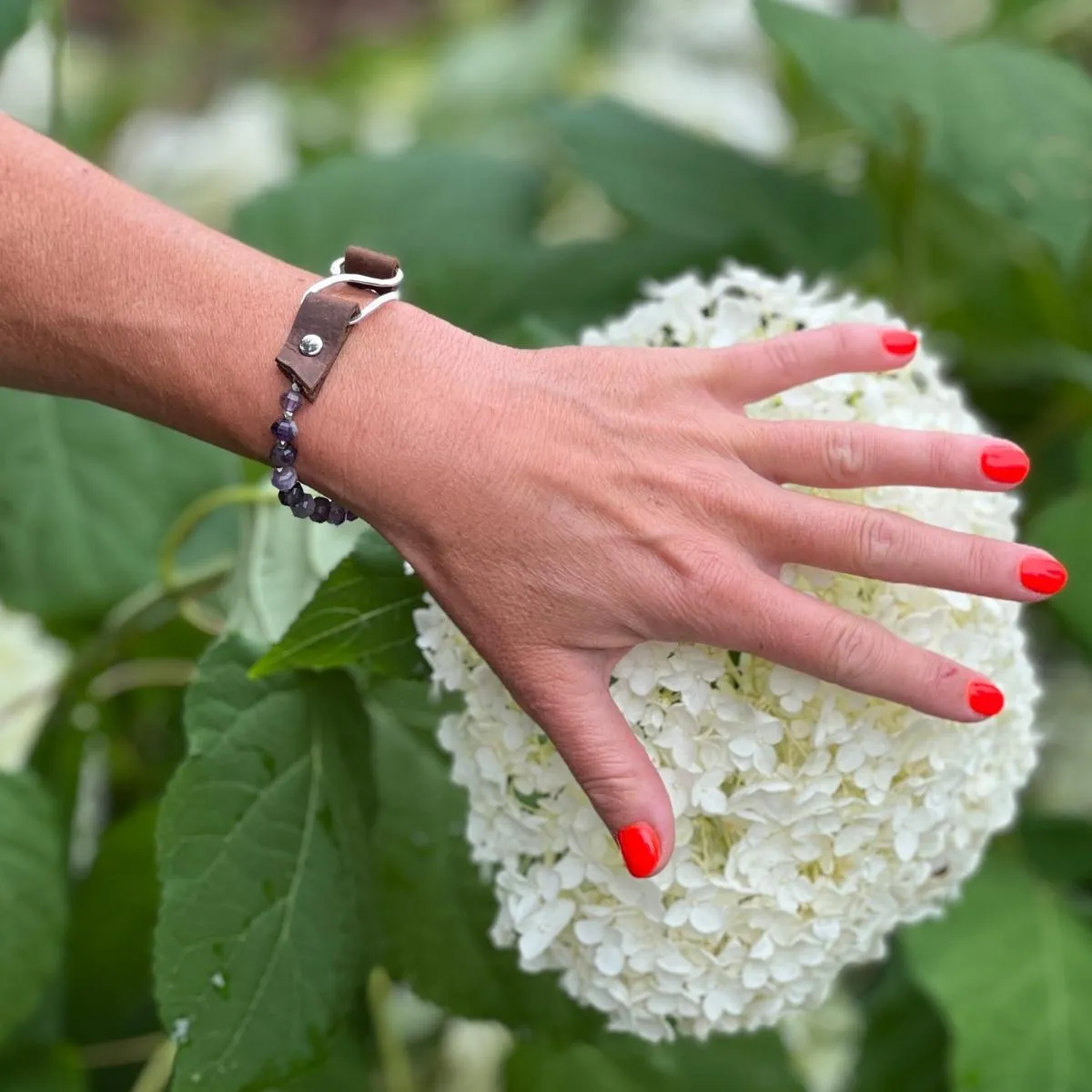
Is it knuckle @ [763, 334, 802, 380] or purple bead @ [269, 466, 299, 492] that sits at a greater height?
knuckle @ [763, 334, 802, 380]

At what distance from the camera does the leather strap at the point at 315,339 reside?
519 millimetres

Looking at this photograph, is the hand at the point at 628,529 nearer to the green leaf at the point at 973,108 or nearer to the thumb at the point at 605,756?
the thumb at the point at 605,756

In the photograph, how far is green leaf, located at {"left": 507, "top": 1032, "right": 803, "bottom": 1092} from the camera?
908 millimetres

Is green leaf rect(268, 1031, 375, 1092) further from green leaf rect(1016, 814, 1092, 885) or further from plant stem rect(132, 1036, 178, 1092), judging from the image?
green leaf rect(1016, 814, 1092, 885)

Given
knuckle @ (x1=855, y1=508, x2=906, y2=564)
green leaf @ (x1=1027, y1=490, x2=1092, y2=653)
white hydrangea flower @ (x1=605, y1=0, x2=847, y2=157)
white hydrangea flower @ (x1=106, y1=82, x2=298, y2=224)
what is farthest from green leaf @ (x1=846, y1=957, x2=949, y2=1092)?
white hydrangea flower @ (x1=106, y1=82, x2=298, y2=224)

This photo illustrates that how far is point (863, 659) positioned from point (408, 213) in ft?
2.42

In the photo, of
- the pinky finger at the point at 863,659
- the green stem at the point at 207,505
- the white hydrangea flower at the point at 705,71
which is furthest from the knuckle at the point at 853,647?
the white hydrangea flower at the point at 705,71

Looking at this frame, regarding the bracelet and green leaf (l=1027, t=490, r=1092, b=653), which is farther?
green leaf (l=1027, t=490, r=1092, b=653)

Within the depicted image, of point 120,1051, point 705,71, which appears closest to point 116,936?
point 120,1051

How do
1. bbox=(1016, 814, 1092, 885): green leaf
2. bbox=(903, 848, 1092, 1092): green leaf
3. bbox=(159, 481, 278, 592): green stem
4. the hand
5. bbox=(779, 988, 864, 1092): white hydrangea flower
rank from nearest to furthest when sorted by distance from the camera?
1. the hand
2. bbox=(159, 481, 278, 592): green stem
3. bbox=(903, 848, 1092, 1092): green leaf
4. bbox=(1016, 814, 1092, 885): green leaf
5. bbox=(779, 988, 864, 1092): white hydrangea flower

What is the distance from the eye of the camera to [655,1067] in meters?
0.92

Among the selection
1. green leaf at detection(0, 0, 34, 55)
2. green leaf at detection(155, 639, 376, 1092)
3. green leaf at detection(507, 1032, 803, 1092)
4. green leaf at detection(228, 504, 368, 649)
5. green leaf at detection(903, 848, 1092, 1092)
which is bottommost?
green leaf at detection(507, 1032, 803, 1092)

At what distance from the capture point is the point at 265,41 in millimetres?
2357

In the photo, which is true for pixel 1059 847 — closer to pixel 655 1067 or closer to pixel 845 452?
pixel 655 1067
